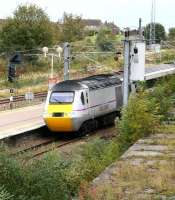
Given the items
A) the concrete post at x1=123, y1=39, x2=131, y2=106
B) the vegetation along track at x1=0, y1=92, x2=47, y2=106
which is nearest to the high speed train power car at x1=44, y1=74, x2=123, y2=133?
the concrete post at x1=123, y1=39, x2=131, y2=106

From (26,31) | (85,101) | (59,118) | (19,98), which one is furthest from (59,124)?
(26,31)

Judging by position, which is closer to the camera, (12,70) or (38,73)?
(12,70)

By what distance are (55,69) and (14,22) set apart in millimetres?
6469

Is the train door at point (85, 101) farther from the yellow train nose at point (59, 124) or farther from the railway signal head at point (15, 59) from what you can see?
the railway signal head at point (15, 59)

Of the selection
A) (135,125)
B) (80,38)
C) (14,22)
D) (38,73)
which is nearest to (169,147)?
(135,125)

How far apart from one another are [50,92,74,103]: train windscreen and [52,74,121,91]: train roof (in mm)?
199

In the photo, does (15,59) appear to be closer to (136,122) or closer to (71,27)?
(136,122)

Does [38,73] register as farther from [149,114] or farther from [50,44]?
[149,114]

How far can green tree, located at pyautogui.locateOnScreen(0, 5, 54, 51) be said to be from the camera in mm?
60250

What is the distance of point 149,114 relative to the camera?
19.1 meters

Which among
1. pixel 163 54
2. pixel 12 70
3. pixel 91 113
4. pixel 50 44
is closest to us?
pixel 91 113

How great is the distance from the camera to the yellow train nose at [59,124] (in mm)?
26027

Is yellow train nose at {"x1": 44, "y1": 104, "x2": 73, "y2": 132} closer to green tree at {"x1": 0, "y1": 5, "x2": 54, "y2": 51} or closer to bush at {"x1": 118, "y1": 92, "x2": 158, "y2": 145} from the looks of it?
bush at {"x1": 118, "y1": 92, "x2": 158, "y2": 145}

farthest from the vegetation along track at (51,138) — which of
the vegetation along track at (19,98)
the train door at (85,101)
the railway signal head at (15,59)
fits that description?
the railway signal head at (15,59)
